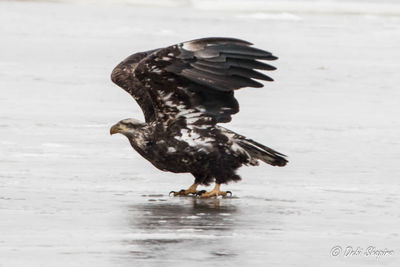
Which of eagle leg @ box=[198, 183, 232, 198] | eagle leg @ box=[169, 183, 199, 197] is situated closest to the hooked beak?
eagle leg @ box=[169, 183, 199, 197]

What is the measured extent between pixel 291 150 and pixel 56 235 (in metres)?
4.19

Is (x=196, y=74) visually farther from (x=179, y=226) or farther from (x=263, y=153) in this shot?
(x=179, y=226)

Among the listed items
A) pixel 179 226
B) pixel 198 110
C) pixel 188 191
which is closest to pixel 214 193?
pixel 188 191

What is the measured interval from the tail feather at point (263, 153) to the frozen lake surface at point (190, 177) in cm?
24

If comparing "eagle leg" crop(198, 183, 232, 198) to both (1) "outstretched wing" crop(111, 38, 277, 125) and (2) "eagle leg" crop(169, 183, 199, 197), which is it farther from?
(1) "outstretched wing" crop(111, 38, 277, 125)

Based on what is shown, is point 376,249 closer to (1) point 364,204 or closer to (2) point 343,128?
(1) point 364,204

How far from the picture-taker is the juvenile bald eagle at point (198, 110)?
8.27 meters

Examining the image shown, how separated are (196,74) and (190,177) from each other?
1507 mm

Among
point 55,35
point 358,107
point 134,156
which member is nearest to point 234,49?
point 134,156

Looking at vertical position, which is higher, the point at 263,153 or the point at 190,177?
the point at 263,153

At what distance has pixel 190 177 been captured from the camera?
377 inches

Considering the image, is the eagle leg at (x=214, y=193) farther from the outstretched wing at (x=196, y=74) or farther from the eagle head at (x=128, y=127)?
the eagle head at (x=128, y=127)

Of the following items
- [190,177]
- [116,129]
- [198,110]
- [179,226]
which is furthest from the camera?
[190,177]

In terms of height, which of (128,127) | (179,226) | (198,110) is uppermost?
(198,110)
